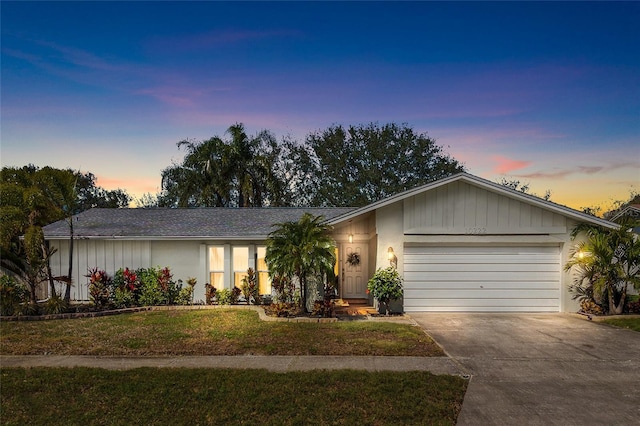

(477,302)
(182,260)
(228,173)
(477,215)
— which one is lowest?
(477,302)

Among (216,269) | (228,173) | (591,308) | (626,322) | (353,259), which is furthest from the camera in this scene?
(228,173)

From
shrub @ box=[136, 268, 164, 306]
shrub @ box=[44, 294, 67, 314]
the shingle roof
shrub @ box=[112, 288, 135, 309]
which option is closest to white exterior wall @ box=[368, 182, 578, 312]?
the shingle roof

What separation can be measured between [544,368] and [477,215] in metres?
5.47

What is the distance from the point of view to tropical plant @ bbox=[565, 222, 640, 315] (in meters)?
10.1

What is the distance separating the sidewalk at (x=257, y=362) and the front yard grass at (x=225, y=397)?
305 millimetres

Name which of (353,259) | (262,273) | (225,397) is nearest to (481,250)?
(353,259)

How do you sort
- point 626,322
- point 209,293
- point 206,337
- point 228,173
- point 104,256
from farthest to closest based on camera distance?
point 228,173, point 104,256, point 209,293, point 626,322, point 206,337

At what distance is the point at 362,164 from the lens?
31828 millimetres

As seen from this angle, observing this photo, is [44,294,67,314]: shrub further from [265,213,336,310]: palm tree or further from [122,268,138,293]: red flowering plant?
[265,213,336,310]: palm tree

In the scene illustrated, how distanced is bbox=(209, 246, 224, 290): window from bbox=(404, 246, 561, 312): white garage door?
6.18 m

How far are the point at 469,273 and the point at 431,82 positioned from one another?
840 cm

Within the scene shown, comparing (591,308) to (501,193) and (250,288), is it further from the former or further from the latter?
(250,288)

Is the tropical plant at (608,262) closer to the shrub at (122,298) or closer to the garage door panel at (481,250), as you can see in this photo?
the garage door panel at (481,250)

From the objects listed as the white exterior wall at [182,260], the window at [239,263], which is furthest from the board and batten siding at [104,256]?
the window at [239,263]
